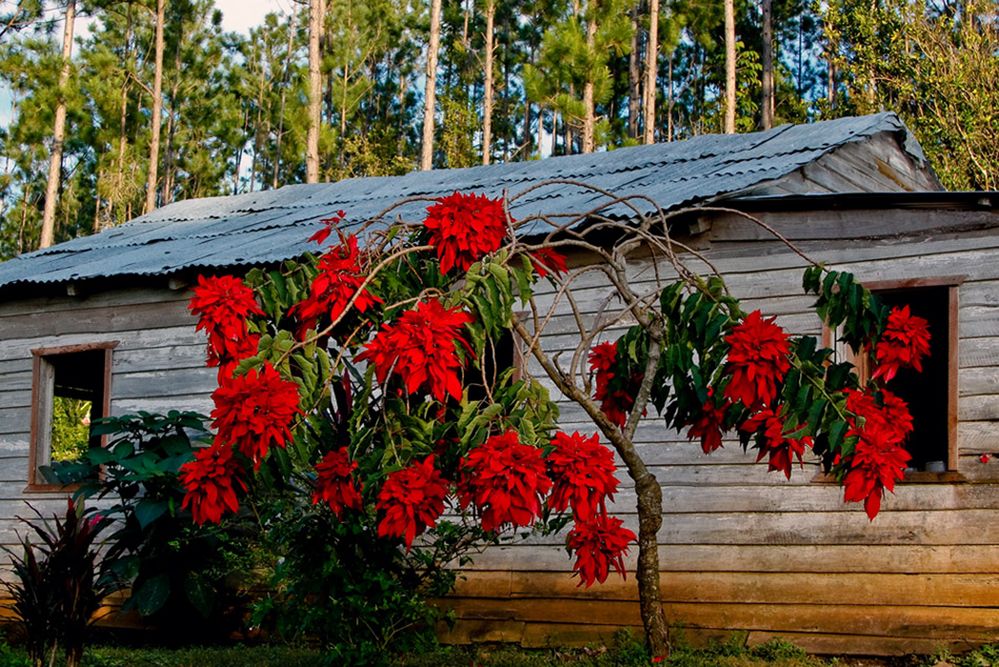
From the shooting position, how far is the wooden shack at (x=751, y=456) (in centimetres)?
777

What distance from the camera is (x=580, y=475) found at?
4387 mm

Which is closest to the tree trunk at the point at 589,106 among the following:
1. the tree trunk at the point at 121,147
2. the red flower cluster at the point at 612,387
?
the tree trunk at the point at 121,147

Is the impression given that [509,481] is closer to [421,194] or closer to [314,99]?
[421,194]

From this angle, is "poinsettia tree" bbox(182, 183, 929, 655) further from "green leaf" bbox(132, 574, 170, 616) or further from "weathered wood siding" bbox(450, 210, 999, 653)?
"green leaf" bbox(132, 574, 170, 616)

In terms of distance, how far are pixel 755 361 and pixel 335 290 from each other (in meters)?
1.59

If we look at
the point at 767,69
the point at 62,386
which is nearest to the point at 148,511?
the point at 62,386

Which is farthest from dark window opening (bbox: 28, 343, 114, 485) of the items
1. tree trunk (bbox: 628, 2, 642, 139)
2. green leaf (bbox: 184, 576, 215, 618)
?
tree trunk (bbox: 628, 2, 642, 139)

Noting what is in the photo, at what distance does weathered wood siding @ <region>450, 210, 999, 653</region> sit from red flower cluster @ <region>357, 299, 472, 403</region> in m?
4.40

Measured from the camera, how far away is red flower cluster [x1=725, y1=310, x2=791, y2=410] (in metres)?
4.73

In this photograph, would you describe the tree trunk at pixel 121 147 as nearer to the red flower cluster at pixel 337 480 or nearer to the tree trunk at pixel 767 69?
the tree trunk at pixel 767 69

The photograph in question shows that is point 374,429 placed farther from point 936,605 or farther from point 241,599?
point 241,599

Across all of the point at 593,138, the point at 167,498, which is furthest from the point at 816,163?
the point at 593,138

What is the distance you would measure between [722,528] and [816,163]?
3.61 m

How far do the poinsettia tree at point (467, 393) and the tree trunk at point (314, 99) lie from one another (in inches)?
740
